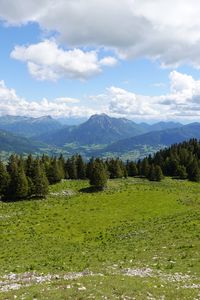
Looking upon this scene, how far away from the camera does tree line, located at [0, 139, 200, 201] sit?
79312mm

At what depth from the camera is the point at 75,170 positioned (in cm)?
11681

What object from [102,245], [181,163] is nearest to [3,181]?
[102,245]

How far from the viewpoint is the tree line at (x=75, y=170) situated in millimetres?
79312

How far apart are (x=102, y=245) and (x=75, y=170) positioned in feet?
242

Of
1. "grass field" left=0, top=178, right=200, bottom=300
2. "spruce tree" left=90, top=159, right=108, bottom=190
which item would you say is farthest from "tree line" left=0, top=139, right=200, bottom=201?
"grass field" left=0, top=178, right=200, bottom=300

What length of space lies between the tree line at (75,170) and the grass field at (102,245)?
4.39 metres

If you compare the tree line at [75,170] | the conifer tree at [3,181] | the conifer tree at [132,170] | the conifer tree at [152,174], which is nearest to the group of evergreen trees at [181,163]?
the tree line at [75,170]

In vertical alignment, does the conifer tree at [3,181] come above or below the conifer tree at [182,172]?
above

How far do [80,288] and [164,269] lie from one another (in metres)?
8.96

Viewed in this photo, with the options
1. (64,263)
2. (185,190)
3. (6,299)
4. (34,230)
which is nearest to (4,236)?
(34,230)

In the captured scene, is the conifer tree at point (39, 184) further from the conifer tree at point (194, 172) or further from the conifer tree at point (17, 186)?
the conifer tree at point (194, 172)

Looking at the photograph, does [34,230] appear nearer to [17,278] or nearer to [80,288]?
[17,278]

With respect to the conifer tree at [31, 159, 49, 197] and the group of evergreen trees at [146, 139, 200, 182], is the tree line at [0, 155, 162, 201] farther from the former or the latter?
the group of evergreen trees at [146, 139, 200, 182]

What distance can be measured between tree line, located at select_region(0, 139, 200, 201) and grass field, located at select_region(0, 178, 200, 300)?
14.4 feet
